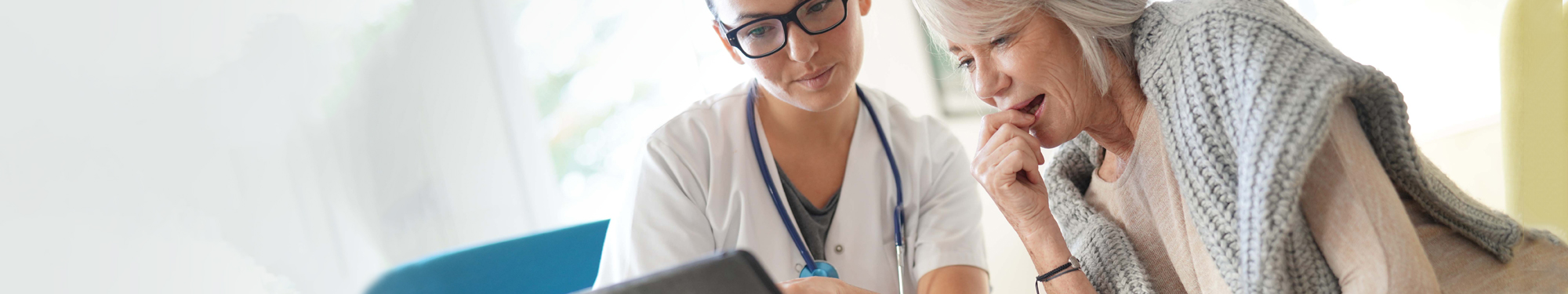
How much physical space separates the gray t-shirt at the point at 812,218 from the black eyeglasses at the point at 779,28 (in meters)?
0.23

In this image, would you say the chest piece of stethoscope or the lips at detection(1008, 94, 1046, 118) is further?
the chest piece of stethoscope

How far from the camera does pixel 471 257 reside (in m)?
1.37

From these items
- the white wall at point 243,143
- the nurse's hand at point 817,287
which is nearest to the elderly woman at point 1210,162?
the nurse's hand at point 817,287

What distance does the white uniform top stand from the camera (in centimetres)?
133

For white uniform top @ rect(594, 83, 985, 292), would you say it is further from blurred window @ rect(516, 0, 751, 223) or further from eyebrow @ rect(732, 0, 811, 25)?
blurred window @ rect(516, 0, 751, 223)

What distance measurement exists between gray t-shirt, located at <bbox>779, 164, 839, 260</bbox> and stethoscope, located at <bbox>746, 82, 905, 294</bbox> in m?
0.04

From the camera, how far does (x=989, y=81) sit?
1087mm

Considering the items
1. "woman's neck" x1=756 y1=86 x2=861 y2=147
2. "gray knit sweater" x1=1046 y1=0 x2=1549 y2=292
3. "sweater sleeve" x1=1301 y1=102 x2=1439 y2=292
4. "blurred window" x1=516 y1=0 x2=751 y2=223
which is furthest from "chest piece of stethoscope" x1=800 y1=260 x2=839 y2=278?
"blurred window" x1=516 y1=0 x2=751 y2=223

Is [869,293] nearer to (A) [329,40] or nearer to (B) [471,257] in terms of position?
(B) [471,257]

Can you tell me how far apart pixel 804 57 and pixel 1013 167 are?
0.40 m

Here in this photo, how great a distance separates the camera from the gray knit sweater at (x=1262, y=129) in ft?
2.34

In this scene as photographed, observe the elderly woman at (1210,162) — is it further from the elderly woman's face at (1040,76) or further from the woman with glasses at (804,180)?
the woman with glasses at (804,180)

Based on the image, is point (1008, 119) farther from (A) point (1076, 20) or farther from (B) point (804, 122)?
(B) point (804, 122)

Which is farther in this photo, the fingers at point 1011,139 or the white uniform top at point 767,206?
the white uniform top at point 767,206
